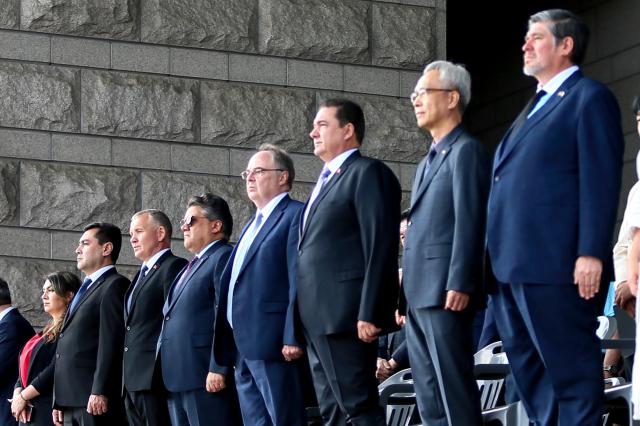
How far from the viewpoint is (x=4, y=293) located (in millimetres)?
10086

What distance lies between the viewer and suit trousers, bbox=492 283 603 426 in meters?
5.41

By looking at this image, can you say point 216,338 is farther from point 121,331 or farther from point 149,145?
point 149,145

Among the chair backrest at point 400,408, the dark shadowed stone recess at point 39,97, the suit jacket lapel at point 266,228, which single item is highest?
the dark shadowed stone recess at point 39,97

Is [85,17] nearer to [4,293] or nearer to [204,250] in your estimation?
[4,293]

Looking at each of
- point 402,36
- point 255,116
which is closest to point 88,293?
point 255,116

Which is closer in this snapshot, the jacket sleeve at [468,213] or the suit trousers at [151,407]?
the jacket sleeve at [468,213]

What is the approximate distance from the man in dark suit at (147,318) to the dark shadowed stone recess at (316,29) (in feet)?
7.88

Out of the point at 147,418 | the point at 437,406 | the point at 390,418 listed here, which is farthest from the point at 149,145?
the point at 437,406

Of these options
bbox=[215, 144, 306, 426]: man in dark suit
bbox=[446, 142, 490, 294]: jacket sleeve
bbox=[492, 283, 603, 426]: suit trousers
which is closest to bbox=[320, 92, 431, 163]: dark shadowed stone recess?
bbox=[215, 144, 306, 426]: man in dark suit

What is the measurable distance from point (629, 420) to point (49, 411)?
483 cm

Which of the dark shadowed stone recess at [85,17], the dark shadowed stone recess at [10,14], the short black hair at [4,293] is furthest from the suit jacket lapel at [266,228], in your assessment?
the dark shadowed stone recess at [10,14]

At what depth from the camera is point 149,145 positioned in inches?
419

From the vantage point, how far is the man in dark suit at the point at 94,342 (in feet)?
29.3

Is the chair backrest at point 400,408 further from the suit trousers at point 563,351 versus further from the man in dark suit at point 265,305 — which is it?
the suit trousers at point 563,351
